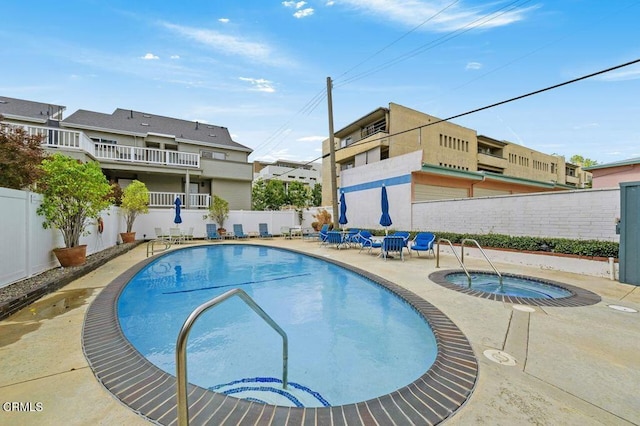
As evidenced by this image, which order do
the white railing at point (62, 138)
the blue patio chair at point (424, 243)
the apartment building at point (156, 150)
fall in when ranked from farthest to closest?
the apartment building at point (156, 150), the white railing at point (62, 138), the blue patio chair at point (424, 243)

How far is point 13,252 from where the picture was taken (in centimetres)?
519

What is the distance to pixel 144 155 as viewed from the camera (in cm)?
1786

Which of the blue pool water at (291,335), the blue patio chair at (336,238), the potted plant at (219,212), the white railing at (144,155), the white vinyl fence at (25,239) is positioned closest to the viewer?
the blue pool water at (291,335)

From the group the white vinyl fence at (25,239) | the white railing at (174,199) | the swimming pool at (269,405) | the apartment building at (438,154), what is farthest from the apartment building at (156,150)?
the swimming pool at (269,405)

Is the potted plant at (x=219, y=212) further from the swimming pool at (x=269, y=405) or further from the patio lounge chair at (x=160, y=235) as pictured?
the swimming pool at (x=269, y=405)

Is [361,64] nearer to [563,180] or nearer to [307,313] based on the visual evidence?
[307,313]

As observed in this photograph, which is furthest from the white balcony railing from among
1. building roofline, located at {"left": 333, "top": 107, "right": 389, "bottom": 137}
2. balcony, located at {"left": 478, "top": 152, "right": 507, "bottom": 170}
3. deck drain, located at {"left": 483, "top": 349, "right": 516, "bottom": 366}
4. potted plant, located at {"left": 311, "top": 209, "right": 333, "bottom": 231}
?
balcony, located at {"left": 478, "top": 152, "right": 507, "bottom": 170}

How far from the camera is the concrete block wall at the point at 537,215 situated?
7992mm

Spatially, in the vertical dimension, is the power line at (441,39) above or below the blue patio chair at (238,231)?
above

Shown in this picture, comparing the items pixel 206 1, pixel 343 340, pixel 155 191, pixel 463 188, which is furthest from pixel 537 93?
pixel 155 191

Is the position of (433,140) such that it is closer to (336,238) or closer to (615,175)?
(615,175)

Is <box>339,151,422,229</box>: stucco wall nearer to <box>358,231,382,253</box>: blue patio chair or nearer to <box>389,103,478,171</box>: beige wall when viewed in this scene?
<box>358,231,382,253</box>: blue patio chair

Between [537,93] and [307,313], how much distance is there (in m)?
9.25

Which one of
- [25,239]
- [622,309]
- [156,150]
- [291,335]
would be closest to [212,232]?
[156,150]
